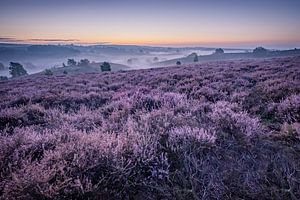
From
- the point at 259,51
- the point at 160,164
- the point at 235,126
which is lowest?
the point at 259,51

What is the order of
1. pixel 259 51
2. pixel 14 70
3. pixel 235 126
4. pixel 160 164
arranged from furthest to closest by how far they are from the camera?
pixel 259 51, pixel 14 70, pixel 235 126, pixel 160 164

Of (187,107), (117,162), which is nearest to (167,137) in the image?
(117,162)

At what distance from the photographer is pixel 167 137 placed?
3.91 m

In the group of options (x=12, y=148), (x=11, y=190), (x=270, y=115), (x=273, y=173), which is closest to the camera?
(x=11, y=190)

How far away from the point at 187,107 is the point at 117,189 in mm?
3622

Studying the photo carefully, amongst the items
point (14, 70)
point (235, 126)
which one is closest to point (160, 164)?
point (235, 126)

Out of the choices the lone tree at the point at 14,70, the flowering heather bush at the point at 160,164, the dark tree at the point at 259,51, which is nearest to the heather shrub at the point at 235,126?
the flowering heather bush at the point at 160,164

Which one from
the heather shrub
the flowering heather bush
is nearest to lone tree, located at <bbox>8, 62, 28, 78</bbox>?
the flowering heather bush

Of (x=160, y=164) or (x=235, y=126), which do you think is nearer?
(x=160, y=164)

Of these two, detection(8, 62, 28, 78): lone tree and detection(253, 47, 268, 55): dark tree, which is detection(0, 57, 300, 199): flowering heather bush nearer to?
detection(8, 62, 28, 78): lone tree

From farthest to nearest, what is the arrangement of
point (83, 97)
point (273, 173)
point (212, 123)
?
point (83, 97), point (212, 123), point (273, 173)

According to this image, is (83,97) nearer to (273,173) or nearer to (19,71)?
(273,173)

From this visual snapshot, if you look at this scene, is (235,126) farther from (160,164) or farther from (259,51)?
(259,51)

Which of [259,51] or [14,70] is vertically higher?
[259,51]
